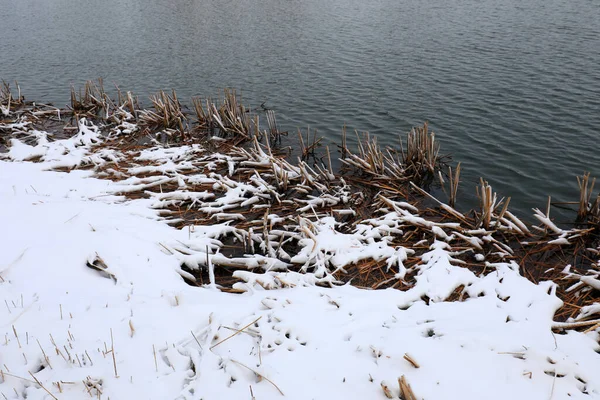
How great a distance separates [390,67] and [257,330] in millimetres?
15423

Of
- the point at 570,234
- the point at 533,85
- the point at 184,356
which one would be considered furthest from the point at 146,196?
the point at 533,85

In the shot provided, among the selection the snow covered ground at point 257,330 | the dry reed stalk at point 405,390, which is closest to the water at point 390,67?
the snow covered ground at point 257,330

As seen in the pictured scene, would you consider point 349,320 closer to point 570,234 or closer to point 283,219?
point 283,219

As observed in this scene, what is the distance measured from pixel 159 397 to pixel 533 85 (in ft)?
49.6

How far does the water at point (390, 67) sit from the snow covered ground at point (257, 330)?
422cm

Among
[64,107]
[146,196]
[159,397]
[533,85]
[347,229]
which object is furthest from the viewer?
[64,107]

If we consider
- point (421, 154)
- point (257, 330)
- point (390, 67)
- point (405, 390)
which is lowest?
point (257, 330)

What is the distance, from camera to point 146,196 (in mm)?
8469

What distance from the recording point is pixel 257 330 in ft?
15.1

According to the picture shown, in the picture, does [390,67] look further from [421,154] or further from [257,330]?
[257,330]

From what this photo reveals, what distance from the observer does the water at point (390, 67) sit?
1098 centimetres

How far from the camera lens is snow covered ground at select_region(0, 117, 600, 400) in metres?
3.95

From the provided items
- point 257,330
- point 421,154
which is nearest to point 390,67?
point 421,154

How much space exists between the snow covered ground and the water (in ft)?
13.9
